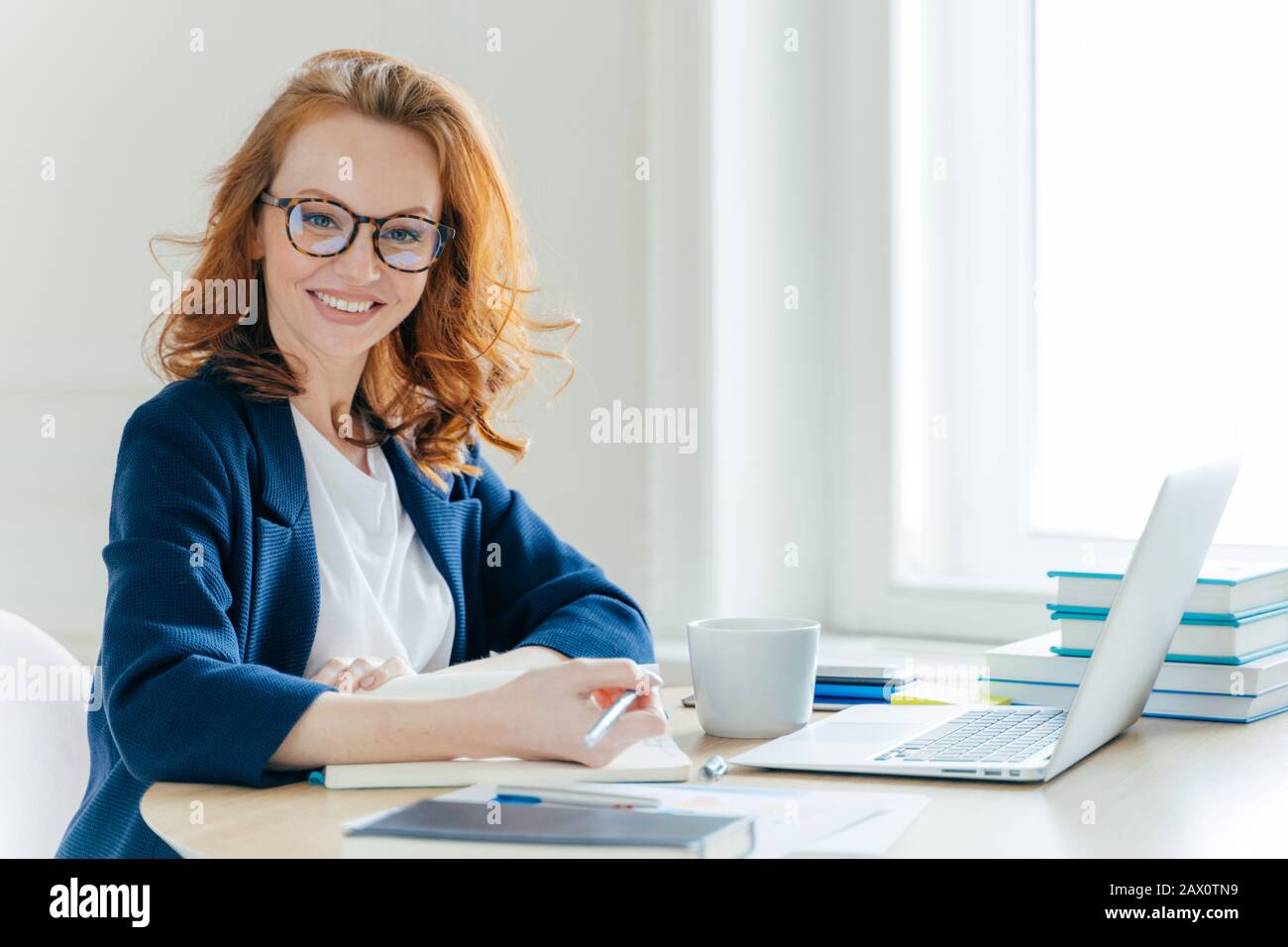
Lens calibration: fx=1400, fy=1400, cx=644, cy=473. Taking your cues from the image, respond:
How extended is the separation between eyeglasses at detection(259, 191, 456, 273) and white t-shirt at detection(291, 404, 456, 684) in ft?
0.57

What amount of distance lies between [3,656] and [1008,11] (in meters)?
1.59

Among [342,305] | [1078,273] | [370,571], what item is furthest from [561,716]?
[1078,273]

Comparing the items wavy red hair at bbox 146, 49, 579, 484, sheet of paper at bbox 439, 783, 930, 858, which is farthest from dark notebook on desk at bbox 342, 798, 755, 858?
wavy red hair at bbox 146, 49, 579, 484

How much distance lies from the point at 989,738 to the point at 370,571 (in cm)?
63

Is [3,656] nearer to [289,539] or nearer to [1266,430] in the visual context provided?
[289,539]

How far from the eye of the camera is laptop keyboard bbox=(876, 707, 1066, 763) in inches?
41.6

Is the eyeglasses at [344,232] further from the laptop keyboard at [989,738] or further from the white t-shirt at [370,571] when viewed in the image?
the laptop keyboard at [989,738]

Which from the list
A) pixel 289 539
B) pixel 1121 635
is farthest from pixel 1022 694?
pixel 289 539

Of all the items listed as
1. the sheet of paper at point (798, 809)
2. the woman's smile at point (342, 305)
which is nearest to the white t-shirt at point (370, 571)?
the woman's smile at point (342, 305)

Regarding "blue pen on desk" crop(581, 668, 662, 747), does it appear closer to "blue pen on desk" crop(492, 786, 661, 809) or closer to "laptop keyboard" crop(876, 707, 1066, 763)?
"blue pen on desk" crop(492, 786, 661, 809)

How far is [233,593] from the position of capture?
1.23m

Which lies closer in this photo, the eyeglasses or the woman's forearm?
the woman's forearm

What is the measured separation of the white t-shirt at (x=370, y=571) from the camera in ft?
4.43

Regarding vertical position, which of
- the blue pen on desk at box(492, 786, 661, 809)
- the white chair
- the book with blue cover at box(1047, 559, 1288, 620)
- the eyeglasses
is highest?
the eyeglasses
